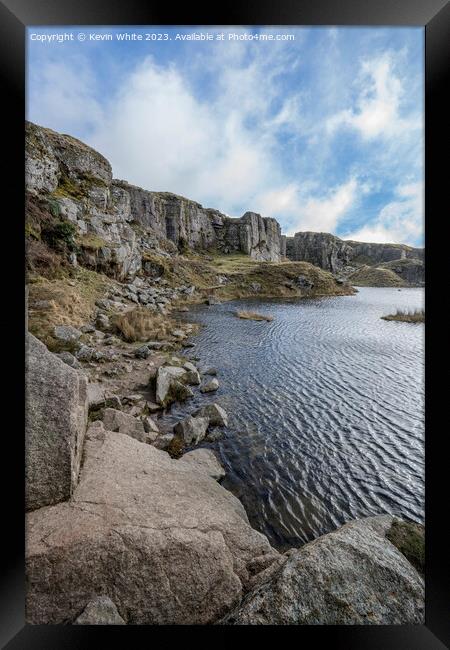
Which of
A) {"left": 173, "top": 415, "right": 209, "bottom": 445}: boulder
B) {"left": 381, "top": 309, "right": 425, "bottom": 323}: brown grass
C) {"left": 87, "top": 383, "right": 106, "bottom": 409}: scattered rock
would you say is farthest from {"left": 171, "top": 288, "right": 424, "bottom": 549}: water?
{"left": 381, "top": 309, "right": 425, "bottom": 323}: brown grass

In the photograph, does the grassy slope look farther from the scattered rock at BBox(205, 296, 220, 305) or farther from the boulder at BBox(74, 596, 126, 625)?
the boulder at BBox(74, 596, 126, 625)

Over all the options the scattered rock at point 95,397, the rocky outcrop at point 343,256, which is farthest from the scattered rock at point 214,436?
the rocky outcrop at point 343,256

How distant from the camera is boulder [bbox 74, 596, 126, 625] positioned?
2326 mm

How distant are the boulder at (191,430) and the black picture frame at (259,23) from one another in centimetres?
360

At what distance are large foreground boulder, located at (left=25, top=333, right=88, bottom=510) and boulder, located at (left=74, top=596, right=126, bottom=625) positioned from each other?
39.9 inches

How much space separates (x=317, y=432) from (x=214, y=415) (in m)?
2.73

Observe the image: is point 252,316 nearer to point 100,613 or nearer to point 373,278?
point 100,613

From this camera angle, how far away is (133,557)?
258cm

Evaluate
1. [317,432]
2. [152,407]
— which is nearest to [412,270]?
[317,432]

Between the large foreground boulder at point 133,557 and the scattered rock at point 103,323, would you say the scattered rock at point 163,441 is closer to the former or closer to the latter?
the large foreground boulder at point 133,557

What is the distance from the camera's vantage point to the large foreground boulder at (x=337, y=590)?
2322 millimetres

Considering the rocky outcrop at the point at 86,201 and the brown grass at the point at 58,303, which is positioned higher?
the rocky outcrop at the point at 86,201

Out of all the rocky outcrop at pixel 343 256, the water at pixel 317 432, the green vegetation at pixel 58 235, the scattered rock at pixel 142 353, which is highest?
the rocky outcrop at pixel 343 256

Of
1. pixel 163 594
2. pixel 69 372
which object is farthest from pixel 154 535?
pixel 69 372
